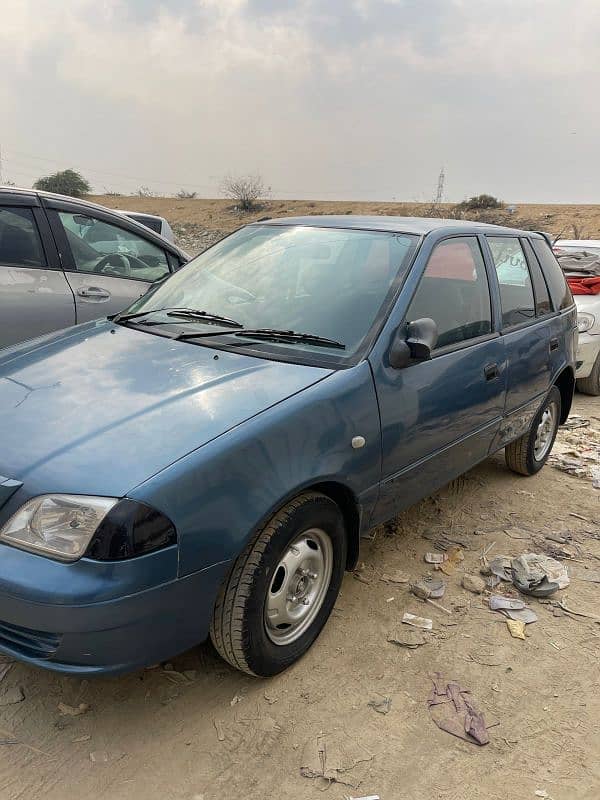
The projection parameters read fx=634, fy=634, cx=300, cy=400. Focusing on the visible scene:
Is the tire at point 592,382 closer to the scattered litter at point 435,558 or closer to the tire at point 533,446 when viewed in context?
the tire at point 533,446

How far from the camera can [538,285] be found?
4.30 m

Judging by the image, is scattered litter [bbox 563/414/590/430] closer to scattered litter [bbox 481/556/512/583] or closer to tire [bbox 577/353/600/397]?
tire [bbox 577/353/600/397]

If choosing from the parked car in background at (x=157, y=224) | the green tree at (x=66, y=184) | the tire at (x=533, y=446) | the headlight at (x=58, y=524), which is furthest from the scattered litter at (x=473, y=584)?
the green tree at (x=66, y=184)

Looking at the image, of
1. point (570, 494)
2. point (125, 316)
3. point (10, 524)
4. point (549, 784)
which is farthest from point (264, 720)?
point (570, 494)

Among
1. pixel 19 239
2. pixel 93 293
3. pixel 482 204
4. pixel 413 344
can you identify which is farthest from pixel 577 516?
pixel 482 204

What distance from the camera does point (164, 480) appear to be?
198 centimetres

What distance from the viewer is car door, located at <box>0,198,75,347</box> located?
4.16 meters

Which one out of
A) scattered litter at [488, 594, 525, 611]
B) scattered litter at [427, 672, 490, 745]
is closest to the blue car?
scattered litter at [427, 672, 490, 745]

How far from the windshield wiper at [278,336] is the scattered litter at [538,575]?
1.65 metres

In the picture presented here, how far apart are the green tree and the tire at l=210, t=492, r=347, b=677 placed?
50.6 meters

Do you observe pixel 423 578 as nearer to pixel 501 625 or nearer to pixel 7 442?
pixel 501 625

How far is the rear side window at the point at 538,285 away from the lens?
4.24 metres

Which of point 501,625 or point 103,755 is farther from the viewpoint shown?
point 501,625

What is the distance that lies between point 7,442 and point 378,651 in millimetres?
1750
